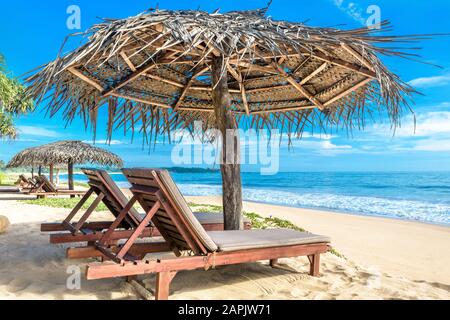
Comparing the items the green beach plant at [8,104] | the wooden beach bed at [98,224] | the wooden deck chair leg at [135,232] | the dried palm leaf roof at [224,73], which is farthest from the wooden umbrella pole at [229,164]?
the green beach plant at [8,104]

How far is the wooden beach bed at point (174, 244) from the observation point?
2.38 meters

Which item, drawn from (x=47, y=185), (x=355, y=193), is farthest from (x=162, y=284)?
(x=355, y=193)

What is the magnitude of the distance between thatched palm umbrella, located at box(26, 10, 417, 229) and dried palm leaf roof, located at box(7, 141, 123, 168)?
304 inches

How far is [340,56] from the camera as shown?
3.46 m

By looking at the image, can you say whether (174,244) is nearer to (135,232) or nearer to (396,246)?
(135,232)

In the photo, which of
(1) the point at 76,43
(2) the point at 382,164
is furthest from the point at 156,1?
(2) the point at 382,164

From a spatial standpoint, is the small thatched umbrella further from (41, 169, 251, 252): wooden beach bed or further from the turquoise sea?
the turquoise sea

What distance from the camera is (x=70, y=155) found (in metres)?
12.4

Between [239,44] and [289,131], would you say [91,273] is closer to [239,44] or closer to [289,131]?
[239,44]

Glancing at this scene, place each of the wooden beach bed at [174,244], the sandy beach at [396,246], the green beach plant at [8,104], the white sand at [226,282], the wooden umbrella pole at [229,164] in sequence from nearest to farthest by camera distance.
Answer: the wooden beach bed at [174,244] < the white sand at [226,282] < the wooden umbrella pole at [229,164] < the sandy beach at [396,246] < the green beach plant at [8,104]

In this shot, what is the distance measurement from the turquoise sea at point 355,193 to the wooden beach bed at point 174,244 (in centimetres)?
1143

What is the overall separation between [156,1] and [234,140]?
5.00 feet

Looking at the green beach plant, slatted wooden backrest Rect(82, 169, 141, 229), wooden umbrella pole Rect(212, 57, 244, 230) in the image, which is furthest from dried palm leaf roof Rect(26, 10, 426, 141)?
the green beach plant

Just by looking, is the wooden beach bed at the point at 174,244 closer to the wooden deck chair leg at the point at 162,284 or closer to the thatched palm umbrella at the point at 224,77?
the wooden deck chair leg at the point at 162,284
